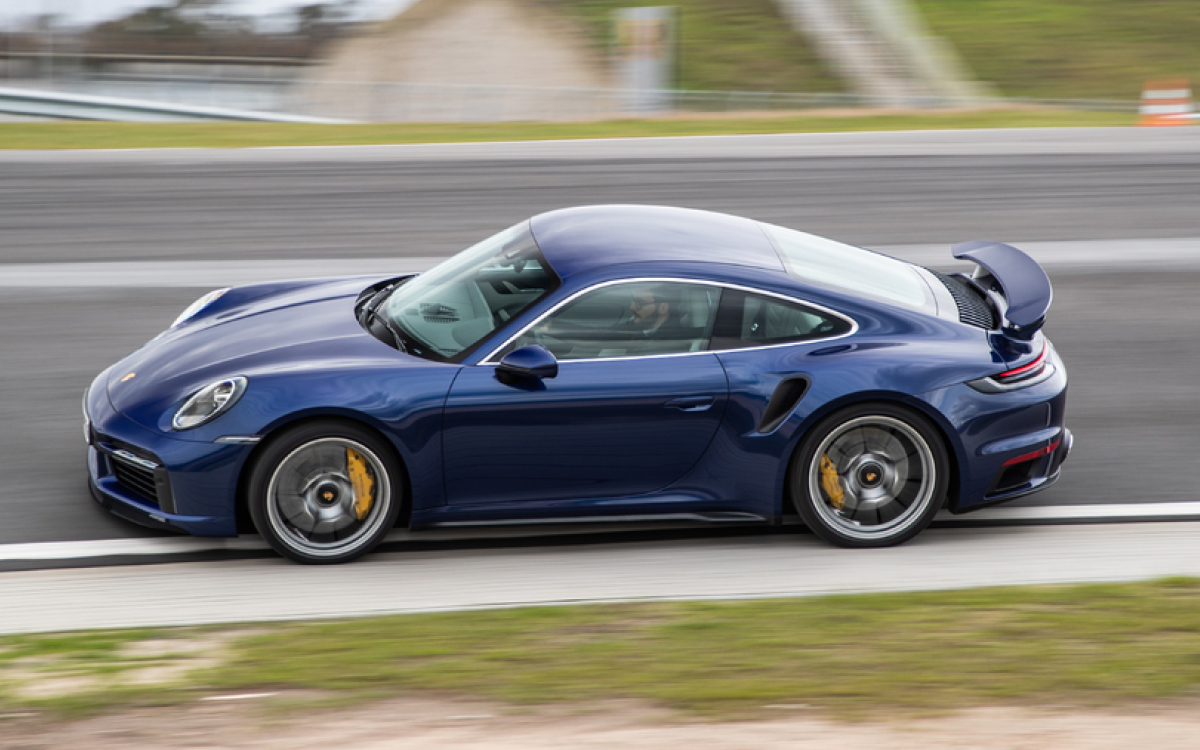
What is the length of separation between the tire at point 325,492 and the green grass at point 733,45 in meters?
26.6

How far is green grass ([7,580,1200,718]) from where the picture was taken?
168 inches

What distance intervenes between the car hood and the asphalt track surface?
70 cm

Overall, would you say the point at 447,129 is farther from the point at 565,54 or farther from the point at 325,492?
the point at 565,54

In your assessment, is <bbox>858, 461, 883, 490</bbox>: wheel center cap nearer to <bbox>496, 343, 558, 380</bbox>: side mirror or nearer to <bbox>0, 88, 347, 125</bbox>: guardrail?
<bbox>496, 343, 558, 380</bbox>: side mirror

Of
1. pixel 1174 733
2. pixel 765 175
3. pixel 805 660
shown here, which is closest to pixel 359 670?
pixel 805 660

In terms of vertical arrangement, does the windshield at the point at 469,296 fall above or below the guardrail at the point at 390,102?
below

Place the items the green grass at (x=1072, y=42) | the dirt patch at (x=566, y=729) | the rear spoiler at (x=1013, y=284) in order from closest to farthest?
the dirt patch at (x=566, y=729) → the rear spoiler at (x=1013, y=284) → the green grass at (x=1072, y=42)

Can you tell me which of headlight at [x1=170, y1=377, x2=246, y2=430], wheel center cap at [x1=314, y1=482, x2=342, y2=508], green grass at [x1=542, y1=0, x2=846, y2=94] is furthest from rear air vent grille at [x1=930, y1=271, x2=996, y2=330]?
green grass at [x1=542, y1=0, x2=846, y2=94]

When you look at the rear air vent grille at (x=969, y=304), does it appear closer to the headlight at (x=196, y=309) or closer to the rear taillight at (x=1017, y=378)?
the rear taillight at (x=1017, y=378)

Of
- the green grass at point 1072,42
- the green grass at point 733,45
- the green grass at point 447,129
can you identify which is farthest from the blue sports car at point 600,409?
the green grass at point 1072,42

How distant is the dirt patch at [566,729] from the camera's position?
395 cm

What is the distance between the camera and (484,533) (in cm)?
581

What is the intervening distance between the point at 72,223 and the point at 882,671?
1020cm

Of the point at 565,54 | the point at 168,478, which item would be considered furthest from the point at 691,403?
the point at 565,54
